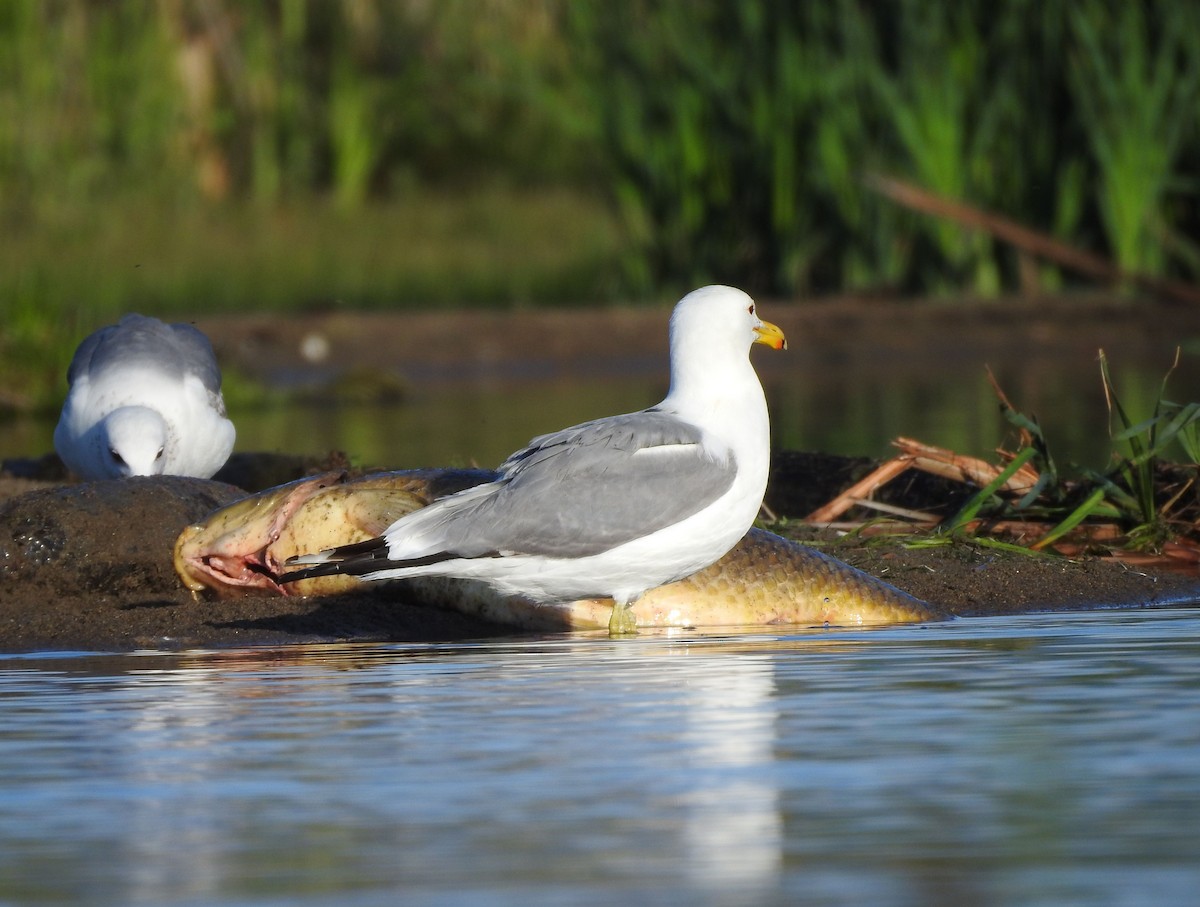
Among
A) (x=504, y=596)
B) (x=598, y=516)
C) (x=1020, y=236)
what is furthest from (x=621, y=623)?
(x=1020, y=236)

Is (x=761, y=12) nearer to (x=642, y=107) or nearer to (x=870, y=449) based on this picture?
(x=642, y=107)

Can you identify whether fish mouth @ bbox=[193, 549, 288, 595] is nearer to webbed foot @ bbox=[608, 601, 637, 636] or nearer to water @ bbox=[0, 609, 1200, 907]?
water @ bbox=[0, 609, 1200, 907]

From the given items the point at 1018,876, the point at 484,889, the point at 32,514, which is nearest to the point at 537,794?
the point at 484,889

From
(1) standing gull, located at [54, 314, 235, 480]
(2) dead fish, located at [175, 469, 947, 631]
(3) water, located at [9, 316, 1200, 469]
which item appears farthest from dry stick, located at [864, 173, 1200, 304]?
(2) dead fish, located at [175, 469, 947, 631]

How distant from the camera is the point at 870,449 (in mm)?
9758

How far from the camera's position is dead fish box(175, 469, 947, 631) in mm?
6215

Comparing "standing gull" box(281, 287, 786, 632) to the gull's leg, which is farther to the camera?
the gull's leg

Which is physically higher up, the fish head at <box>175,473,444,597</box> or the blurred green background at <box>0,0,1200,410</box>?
the blurred green background at <box>0,0,1200,410</box>

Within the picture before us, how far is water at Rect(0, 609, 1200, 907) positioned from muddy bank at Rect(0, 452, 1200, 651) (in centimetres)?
A: 45

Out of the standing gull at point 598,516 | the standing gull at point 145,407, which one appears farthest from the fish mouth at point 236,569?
the standing gull at point 145,407

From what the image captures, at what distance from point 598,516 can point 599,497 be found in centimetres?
5

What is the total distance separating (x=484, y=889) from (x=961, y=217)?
12.5 meters

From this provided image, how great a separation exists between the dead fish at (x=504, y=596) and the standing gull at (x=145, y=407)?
1506 mm

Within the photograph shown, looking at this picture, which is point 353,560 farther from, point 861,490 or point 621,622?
point 861,490
